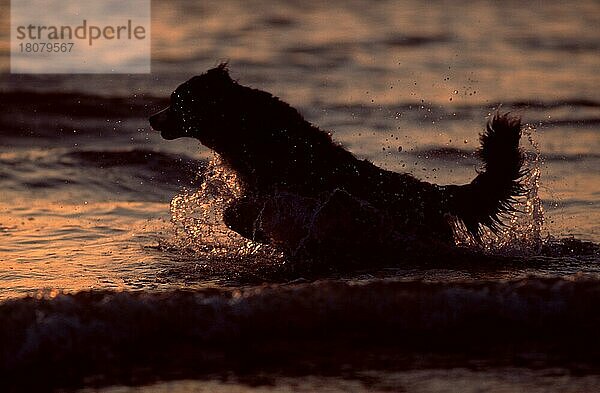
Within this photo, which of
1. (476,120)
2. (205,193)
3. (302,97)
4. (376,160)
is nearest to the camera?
(205,193)

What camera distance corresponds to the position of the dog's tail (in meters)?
8.17

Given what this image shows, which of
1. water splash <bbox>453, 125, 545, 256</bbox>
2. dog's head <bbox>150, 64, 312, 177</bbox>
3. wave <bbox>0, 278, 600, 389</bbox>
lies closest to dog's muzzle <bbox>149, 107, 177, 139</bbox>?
dog's head <bbox>150, 64, 312, 177</bbox>

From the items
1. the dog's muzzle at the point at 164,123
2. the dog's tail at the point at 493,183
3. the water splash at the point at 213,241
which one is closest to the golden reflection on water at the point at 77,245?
the water splash at the point at 213,241

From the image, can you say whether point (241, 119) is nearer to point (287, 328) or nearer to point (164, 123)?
point (164, 123)

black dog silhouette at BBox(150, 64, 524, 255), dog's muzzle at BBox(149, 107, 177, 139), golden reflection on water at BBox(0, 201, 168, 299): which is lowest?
golden reflection on water at BBox(0, 201, 168, 299)

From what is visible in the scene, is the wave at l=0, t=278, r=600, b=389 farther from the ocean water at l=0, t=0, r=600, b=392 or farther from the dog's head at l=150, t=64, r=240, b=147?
the dog's head at l=150, t=64, r=240, b=147

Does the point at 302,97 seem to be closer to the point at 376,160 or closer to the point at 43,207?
the point at 376,160

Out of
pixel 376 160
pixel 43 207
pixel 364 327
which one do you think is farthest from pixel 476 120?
pixel 364 327

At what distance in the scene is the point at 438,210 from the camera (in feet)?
27.5

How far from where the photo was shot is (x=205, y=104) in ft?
28.3

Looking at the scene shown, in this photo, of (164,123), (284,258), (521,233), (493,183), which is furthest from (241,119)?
(521,233)

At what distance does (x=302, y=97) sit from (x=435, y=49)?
10.7ft

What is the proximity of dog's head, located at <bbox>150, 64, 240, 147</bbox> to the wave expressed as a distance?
1.70 meters

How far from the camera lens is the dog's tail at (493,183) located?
8.17 meters
